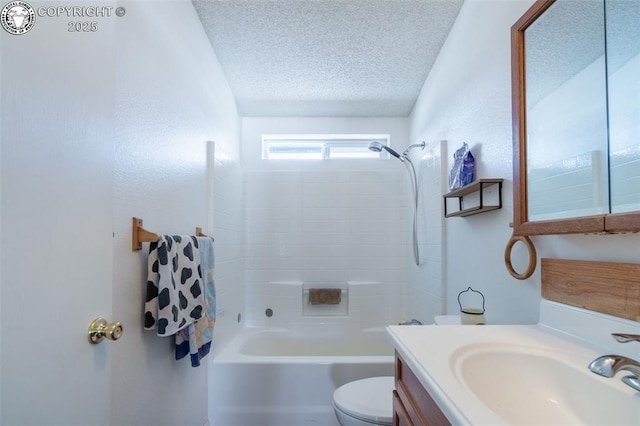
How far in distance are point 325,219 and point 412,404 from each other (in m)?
2.18

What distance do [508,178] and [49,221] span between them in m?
1.46

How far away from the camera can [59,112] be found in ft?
2.29

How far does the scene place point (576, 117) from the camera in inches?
34.8

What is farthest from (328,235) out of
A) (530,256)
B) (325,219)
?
(530,256)

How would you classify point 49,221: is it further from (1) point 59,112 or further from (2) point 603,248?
(2) point 603,248

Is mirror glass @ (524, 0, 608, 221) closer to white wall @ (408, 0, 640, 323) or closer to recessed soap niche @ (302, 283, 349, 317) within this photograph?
white wall @ (408, 0, 640, 323)

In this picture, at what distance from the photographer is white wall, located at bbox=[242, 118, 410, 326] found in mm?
2920

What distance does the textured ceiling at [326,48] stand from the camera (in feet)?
5.41

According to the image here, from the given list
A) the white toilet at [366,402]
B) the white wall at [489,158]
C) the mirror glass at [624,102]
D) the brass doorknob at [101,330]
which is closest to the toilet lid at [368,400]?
the white toilet at [366,402]

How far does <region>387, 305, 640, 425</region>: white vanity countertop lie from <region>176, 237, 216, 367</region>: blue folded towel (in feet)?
3.14

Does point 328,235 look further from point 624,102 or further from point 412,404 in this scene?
point 624,102

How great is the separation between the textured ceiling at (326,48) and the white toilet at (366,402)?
1.64 metres

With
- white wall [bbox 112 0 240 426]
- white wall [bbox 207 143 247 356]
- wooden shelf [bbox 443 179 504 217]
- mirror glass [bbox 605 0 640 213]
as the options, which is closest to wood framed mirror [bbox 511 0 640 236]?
mirror glass [bbox 605 0 640 213]

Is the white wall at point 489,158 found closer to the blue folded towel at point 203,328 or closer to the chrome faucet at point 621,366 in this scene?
the chrome faucet at point 621,366
